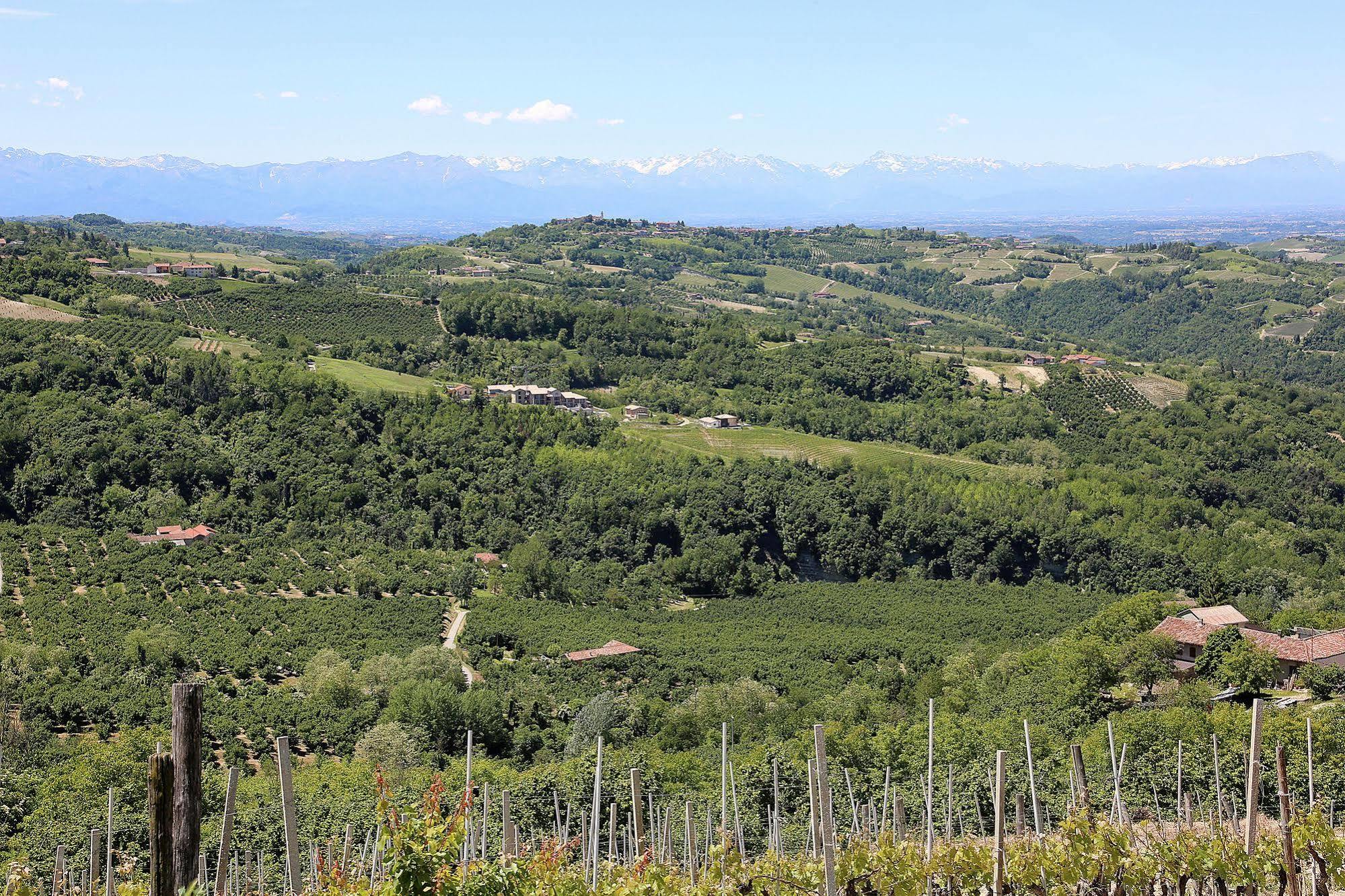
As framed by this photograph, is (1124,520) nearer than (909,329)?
Yes

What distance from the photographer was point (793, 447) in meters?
67.5

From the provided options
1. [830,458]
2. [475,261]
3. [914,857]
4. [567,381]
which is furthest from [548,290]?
[914,857]

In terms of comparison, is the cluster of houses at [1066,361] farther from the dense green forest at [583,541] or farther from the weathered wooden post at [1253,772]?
the weathered wooden post at [1253,772]

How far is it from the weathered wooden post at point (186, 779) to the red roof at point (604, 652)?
102 feet

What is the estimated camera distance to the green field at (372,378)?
66.4m

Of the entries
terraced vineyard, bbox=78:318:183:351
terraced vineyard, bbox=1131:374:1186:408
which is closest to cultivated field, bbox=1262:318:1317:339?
terraced vineyard, bbox=1131:374:1186:408

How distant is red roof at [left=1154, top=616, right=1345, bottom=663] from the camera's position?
1165 inches

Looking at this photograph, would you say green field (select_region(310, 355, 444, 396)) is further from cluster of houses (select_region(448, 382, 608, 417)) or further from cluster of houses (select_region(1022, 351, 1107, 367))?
cluster of houses (select_region(1022, 351, 1107, 367))

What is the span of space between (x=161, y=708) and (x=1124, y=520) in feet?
147

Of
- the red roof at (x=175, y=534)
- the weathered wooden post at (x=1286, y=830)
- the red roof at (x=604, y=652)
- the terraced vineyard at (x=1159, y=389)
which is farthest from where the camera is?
the terraced vineyard at (x=1159, y=389)

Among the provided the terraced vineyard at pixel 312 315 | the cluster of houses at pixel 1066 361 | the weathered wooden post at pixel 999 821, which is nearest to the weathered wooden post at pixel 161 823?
the weathered wooden post at pixel 999 821

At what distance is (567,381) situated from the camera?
3162 inches

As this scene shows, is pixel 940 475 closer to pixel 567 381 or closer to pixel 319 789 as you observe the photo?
pixel 567 381

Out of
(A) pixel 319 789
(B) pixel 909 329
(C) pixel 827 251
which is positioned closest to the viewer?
(A) pixel 319 789
